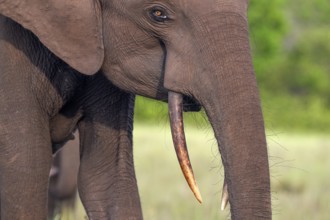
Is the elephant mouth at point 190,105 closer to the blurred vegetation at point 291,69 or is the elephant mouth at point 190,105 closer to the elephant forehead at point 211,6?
the elephant forehead at point 211,6

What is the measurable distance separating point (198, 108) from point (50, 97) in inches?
33.0

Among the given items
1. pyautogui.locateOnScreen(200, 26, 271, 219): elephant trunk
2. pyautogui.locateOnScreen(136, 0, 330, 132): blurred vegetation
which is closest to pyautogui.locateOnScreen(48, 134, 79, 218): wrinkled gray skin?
pyautogui.locateOnScreen(200, 26, 271, 219): elephant trunk

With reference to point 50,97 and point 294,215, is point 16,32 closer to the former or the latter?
point 50,97

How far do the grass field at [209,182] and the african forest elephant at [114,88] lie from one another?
0.55 m

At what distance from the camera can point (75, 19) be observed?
5.20 meters

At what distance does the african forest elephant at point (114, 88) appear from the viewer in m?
4.71

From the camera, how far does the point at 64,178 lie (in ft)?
29.1

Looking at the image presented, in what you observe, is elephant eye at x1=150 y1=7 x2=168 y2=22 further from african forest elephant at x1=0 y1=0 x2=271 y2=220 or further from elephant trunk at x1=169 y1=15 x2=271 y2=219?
elephant trunk at x1=169 y1=15 x2=271 y2=219

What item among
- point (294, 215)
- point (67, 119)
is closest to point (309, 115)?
point (294, 215)

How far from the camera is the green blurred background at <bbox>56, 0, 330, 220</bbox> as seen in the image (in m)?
8.73

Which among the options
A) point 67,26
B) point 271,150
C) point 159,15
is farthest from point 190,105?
point 271,150

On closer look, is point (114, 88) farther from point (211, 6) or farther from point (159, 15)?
point (211, 6)

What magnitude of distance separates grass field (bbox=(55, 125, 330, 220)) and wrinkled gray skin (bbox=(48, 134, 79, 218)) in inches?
8.3

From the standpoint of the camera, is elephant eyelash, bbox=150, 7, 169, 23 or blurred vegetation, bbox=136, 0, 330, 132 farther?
blurred vegetation, bbox=136, 0, 330, 132
